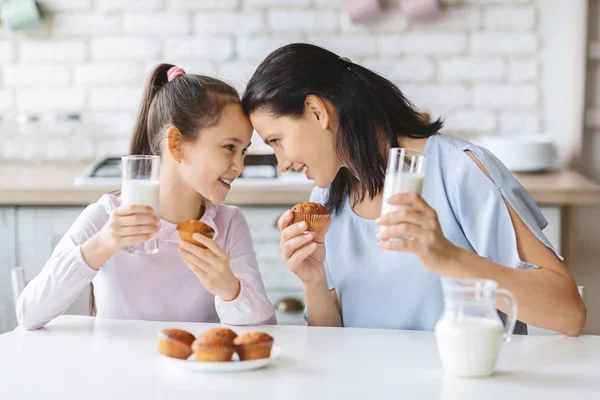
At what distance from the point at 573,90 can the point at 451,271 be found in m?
1.99

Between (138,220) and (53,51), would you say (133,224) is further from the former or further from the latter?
(53,51)

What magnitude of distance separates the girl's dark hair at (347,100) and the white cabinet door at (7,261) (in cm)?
133

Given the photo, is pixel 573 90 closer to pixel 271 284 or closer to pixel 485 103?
pixel 485 103

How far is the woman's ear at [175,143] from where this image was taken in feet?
6.64

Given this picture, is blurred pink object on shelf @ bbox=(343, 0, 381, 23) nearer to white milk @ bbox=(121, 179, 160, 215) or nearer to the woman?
the woman

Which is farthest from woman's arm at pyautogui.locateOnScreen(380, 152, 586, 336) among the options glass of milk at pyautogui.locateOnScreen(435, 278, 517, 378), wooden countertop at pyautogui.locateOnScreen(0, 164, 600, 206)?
wooden countertop at pyautogui.locateOnScreen(0, 164, 600, 206)

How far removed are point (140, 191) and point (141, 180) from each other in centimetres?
2

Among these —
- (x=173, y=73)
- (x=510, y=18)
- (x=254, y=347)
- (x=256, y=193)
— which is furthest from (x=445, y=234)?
(x=510, y=18)

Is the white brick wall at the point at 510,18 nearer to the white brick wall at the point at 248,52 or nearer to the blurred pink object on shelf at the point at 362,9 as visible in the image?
the white brick wall at the point at 248,52

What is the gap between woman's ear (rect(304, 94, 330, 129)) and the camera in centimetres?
188

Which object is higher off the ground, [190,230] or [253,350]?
[190,230]

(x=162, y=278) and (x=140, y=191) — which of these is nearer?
(x=140, y=191)

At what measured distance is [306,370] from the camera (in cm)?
141

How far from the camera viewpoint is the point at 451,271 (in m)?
1.53
